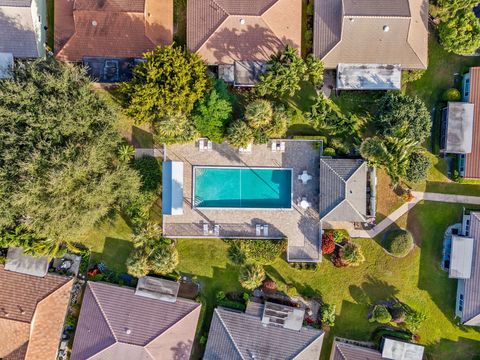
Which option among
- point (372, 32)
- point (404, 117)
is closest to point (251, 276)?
point (404, 117)

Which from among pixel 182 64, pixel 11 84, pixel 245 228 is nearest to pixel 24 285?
pixel 11 84

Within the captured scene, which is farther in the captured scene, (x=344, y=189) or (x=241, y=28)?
(x=241, y=28)

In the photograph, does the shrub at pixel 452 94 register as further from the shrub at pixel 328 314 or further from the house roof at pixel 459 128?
the shrub at pixel 328 314

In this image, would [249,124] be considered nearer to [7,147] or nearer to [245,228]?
[245,228]

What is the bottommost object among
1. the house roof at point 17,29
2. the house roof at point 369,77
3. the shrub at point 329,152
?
the shrub at point 329,152

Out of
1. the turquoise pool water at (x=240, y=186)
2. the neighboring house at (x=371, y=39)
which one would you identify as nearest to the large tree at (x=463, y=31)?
the neighboring house at (x=371, y=39)

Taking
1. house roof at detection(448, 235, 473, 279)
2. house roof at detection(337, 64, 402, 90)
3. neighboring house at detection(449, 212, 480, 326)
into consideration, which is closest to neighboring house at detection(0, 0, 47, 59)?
house roof at detection(337, 64, 402, 90)

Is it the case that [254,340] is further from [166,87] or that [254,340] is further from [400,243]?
[166,87]
